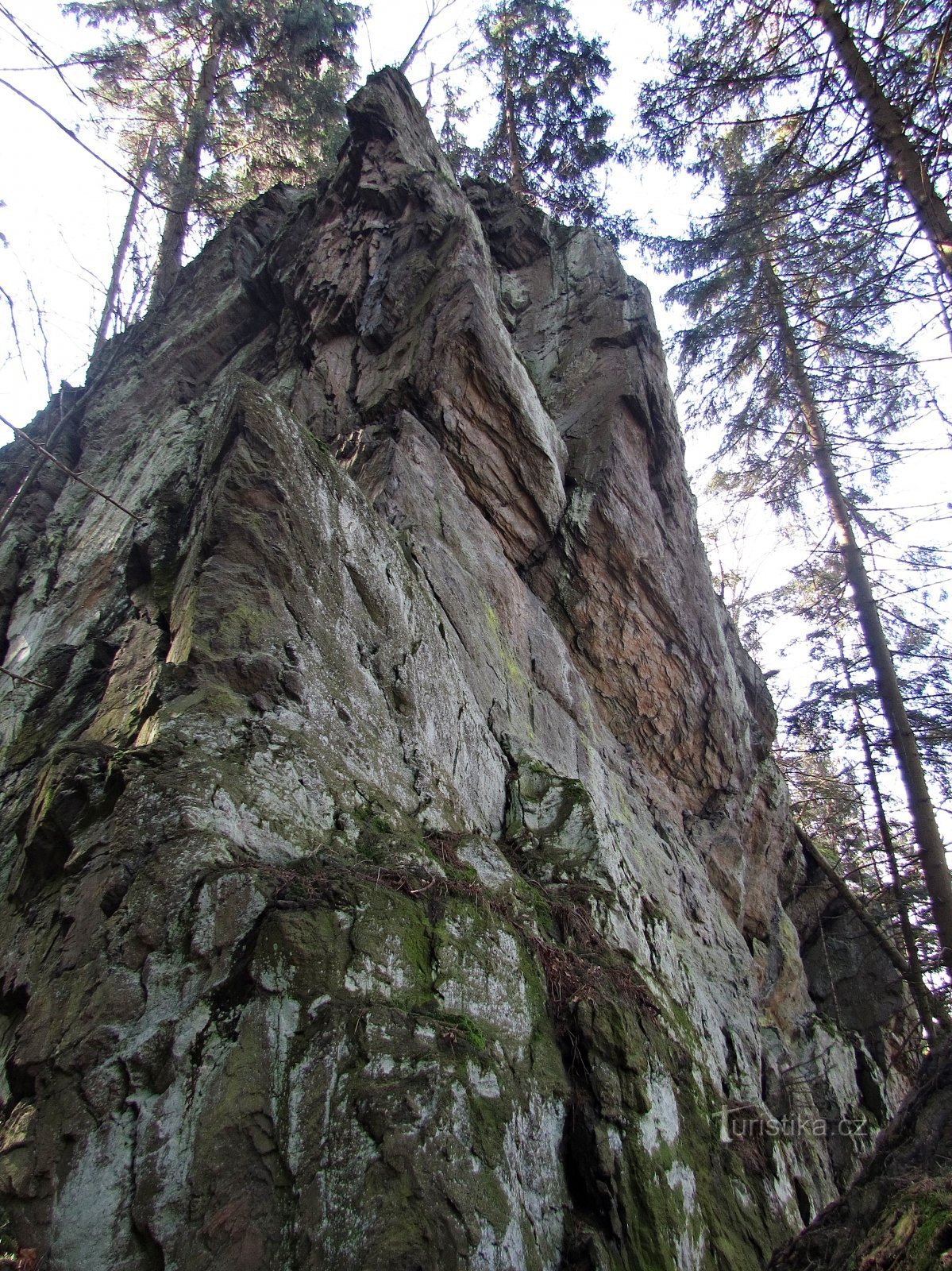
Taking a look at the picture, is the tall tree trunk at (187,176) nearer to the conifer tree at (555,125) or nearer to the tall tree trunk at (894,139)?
the conifer tree at (555,125)

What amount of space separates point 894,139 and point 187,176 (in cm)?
1501

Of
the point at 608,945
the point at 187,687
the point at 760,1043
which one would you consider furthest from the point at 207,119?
the point at 760,1043

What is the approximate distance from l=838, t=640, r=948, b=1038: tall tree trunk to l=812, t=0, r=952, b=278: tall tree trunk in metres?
7.03

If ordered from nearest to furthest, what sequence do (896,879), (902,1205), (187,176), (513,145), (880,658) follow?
(902,1205) → (896,879) → (880,658) → (187,176) → (513,145)

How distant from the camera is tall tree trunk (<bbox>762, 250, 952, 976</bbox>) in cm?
927

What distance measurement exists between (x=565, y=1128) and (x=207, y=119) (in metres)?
21.0

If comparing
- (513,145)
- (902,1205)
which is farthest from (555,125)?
(902,1205)

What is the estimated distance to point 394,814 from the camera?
194 inches

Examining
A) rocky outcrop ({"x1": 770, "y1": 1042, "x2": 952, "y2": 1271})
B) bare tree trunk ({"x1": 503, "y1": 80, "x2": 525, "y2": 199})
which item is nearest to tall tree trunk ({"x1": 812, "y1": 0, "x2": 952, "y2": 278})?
rocky outcrop ({"x1": 770, "y1": 1042, "x2": 952, "y2": 1271})

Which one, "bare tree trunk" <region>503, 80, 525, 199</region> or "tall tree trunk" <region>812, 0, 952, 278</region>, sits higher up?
"bare tree trunk" <region>503, 80, 525, 199</region>

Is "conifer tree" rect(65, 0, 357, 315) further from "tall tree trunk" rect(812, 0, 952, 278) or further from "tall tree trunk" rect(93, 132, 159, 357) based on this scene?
"tall tree trunk" rect(812, 0, 952, 278)

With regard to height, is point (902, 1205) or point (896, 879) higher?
point (896, 879)

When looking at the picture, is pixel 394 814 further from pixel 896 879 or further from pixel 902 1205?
pixel 896 879

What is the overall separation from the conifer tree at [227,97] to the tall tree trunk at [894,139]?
12.7 m
